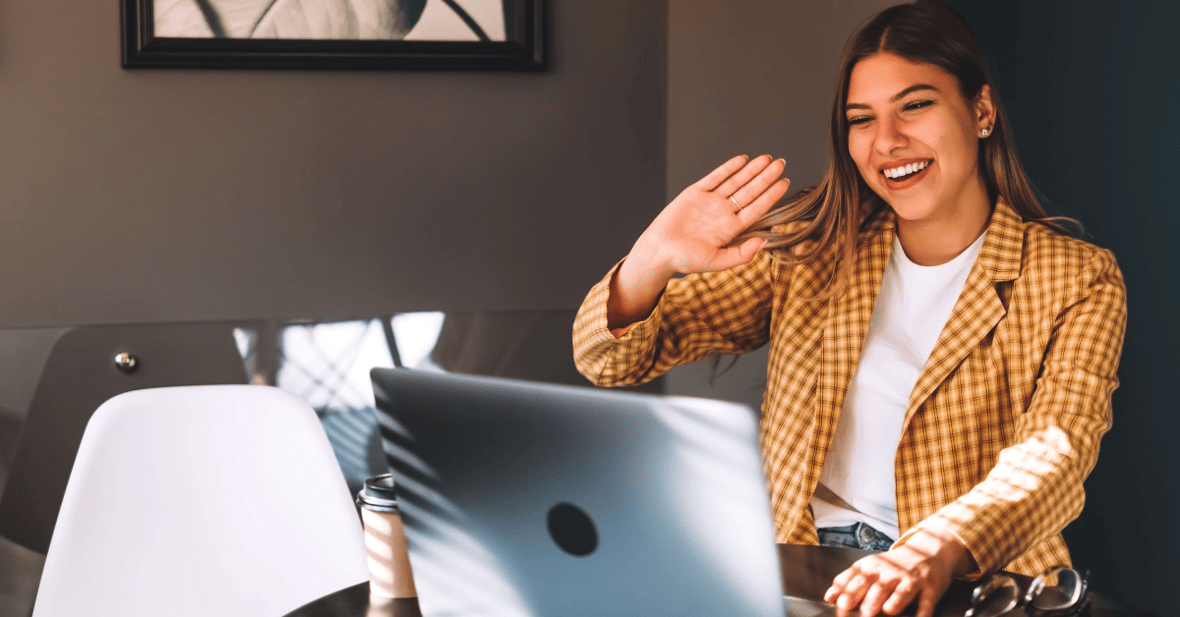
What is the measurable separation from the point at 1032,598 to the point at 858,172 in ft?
2.89

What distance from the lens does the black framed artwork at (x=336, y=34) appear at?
2.06 metres

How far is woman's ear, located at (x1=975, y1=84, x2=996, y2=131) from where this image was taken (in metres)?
1.46

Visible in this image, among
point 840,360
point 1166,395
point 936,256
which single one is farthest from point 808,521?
point 1166,395

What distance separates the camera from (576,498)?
63 cm

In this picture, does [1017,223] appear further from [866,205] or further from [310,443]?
[310,443]

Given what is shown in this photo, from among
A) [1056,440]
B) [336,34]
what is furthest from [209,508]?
[336,34]

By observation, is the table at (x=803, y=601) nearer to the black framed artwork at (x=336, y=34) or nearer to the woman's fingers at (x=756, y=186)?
the woman's fingers at (x=756, y=186)

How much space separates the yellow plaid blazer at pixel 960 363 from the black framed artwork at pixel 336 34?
95 cm

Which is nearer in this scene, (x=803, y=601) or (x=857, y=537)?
(x=803, y=601)

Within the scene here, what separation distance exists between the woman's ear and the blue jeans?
2.19 feet

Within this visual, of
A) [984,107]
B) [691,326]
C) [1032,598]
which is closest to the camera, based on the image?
[1032,598]

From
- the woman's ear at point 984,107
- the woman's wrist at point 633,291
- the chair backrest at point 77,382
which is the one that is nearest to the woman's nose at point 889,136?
the woman's ear at point 984,107

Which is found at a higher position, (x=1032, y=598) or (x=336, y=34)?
(x=336, y=34)

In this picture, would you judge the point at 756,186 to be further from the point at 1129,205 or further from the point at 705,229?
the point at 1129,205
